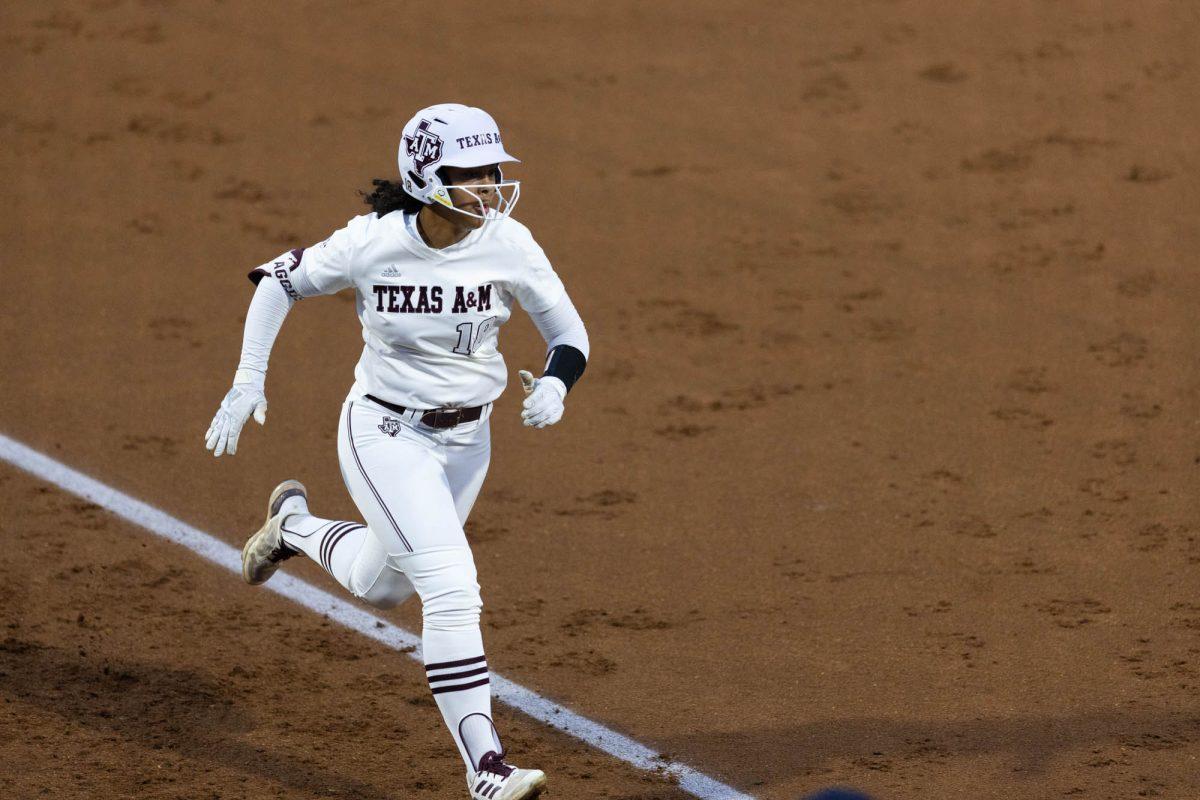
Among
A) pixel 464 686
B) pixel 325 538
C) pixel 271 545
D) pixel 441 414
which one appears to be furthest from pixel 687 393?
pixel 464 686

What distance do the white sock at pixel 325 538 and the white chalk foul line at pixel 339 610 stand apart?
33.8 inches

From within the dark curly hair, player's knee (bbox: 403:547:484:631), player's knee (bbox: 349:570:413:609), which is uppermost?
the dark curly hair

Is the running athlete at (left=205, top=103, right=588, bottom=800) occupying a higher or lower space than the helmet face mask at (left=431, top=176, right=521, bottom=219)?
lower

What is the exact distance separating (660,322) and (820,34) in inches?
187

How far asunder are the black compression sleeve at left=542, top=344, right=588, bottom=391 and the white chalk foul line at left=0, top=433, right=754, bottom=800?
1.39 m

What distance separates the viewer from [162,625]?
6.75 m

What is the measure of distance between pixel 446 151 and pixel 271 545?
1825 mm

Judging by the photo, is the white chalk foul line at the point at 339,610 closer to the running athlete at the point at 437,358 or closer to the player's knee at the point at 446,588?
the running athlete at the point at 437,358

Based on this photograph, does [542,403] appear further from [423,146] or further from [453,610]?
[423,146]

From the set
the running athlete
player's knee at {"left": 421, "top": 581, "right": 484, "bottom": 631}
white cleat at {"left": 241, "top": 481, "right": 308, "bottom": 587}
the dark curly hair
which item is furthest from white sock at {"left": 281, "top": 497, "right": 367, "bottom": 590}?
the dark curly hair

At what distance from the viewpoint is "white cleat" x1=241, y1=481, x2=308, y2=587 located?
20.0 ft

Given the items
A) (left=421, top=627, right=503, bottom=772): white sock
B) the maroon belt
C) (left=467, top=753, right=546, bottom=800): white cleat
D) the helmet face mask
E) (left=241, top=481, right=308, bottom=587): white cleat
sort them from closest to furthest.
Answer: (left=467, top=753, right=546, bottom=800): white cleat, (left=421, top=627, right=503, bottom=772): white sock, the helmet face mask, the maroon belt, (left=241, top=481, right=308, bottom=587): white cleat

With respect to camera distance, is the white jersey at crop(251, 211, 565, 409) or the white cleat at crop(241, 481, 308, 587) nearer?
the white jersey at crop(251, 211, 565, 409)

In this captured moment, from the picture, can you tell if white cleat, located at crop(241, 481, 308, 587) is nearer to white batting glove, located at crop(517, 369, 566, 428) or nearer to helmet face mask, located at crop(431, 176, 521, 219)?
white batting glove, located at crop(517, 369, 566, 428)
